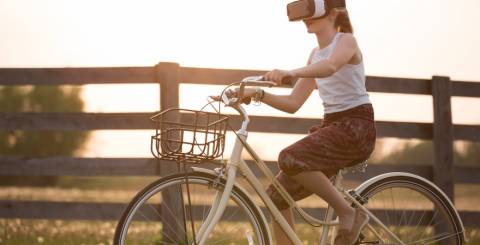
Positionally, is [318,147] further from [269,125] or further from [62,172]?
[62,172]

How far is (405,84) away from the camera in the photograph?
23.4ft

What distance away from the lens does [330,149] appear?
3.67 m

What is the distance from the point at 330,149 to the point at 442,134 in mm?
3856

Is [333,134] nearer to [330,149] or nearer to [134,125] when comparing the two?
[330,149]

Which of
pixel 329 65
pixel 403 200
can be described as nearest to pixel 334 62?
pixel 329 65

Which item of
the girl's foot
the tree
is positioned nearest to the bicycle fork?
the girl's foot

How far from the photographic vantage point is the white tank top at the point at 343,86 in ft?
12.1

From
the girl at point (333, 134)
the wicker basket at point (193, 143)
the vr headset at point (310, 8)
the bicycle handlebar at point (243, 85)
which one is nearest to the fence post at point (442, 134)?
the girl at point (333, 134)

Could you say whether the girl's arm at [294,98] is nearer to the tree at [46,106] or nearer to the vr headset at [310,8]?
the vr headset at [310,8]

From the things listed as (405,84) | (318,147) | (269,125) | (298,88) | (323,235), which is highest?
(405,84)

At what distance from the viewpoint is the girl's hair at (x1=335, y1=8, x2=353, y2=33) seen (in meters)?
3.77

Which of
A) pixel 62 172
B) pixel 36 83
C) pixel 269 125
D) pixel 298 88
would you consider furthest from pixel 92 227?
pixel 298 88

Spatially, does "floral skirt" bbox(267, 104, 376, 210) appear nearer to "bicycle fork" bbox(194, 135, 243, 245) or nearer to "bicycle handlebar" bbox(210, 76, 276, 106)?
"bicycle fork" bbox(194, 135, 243, 245)

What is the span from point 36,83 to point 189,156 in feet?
13.4
